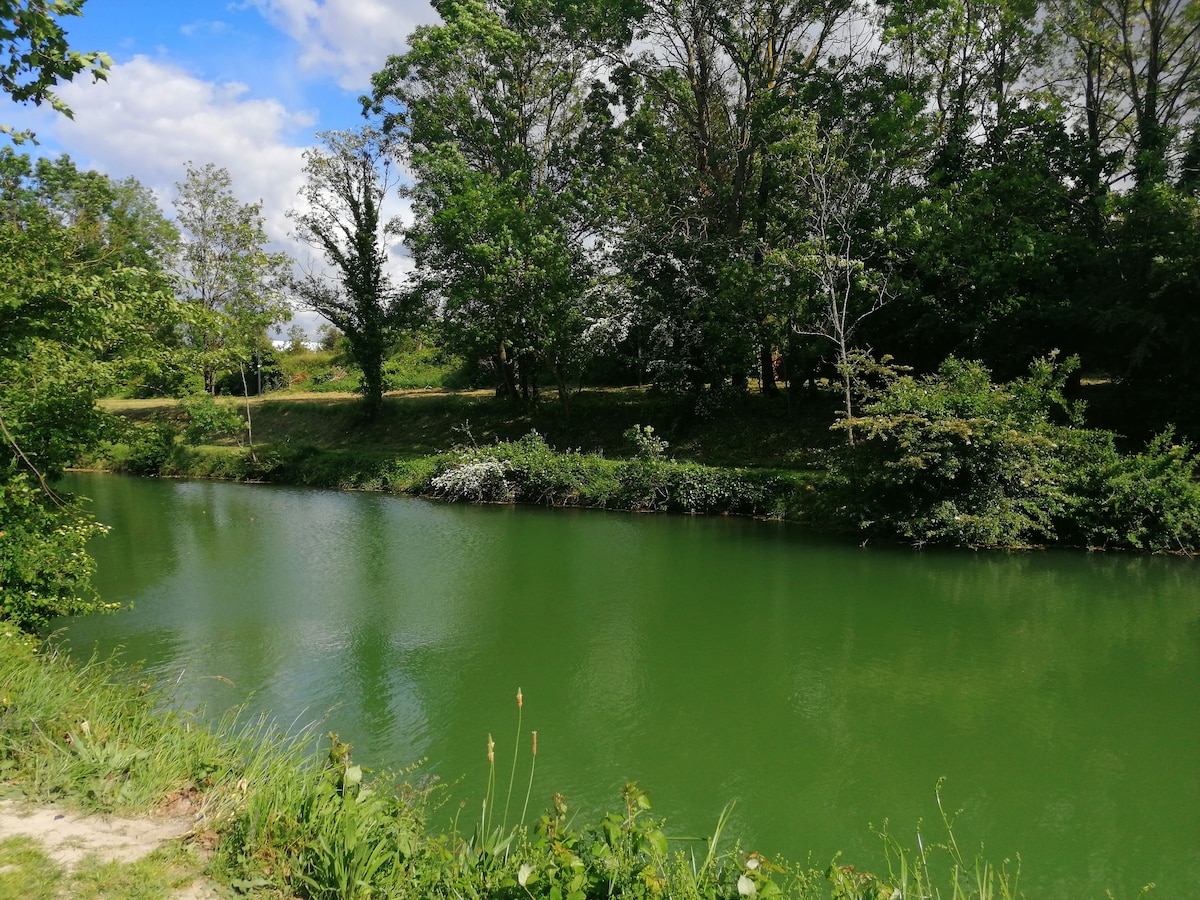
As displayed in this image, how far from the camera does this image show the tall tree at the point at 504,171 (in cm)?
2247

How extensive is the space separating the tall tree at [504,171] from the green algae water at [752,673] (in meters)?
9.75

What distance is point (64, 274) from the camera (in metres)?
8.15

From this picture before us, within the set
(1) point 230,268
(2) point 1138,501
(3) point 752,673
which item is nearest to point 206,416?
(1) point 230,268

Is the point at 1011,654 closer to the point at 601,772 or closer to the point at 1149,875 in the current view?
the point at 1149,875

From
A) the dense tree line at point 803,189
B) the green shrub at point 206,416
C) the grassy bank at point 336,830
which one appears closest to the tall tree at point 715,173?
the dense tree line at point 803,189

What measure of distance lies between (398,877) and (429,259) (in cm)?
2339

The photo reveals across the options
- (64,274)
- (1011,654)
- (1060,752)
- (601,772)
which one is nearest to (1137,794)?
(1060,752)

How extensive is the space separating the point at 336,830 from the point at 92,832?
118 cm

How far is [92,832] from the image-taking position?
3789mm

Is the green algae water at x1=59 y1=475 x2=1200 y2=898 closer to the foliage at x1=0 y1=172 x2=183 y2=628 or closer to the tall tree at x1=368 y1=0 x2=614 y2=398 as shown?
the foliage at x1=0 y1=172 x2=183 y2=628

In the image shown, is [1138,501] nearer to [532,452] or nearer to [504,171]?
[532,452]

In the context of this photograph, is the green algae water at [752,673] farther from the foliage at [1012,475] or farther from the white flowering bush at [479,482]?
the white flowering bush at [479,482]

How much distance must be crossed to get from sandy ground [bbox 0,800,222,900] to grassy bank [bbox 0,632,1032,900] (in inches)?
3.9

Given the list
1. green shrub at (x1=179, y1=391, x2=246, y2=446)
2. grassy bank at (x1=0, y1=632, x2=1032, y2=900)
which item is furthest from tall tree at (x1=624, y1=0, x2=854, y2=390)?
grassy bank at (x1=0, y1=632, x2=1032, y2=900)
